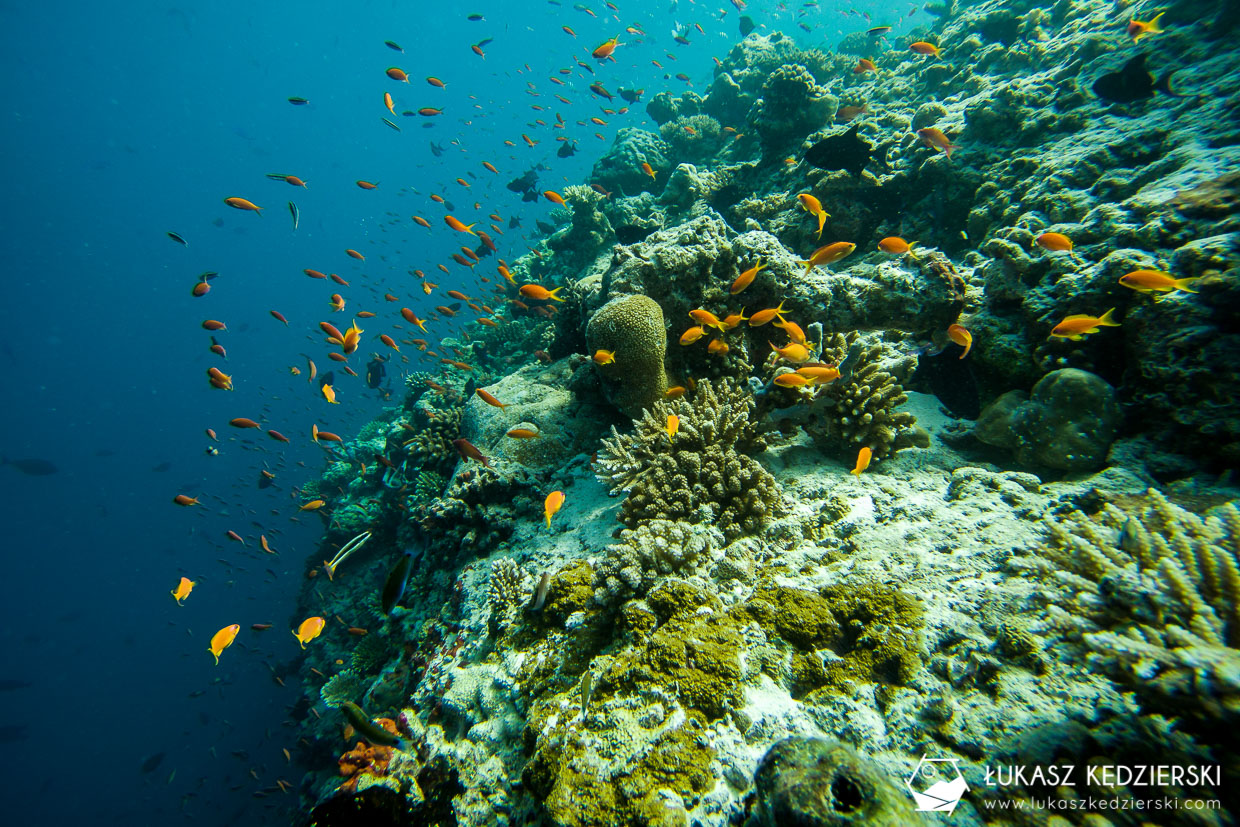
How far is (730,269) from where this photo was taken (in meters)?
5.47

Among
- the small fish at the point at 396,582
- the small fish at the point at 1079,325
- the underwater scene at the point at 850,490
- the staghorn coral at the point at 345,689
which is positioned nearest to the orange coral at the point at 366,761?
the underwater scene at the point at 850,490

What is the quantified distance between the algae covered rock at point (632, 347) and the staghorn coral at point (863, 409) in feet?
5.74

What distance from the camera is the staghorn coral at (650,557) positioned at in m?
3.05

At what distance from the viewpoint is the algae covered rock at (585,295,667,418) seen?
15.2ft

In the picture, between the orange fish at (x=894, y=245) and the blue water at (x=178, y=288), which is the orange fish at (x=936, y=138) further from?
the blue water at (x=178, y=288)

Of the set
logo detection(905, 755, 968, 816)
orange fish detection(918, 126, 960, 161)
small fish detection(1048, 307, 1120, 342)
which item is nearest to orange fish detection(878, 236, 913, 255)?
small fish detection(1048, 307, 1120, 342)

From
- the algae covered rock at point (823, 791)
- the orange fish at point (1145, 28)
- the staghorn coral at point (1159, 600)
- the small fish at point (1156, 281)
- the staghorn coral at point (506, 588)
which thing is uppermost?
the orange fish at point (1145, 28)

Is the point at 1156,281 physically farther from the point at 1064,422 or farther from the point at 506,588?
the point at 506,588

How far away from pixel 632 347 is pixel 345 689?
272 inches

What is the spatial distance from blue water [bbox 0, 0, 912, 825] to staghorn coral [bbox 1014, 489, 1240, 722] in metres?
24.4

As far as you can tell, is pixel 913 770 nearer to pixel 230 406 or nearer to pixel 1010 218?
pixel 1010 218

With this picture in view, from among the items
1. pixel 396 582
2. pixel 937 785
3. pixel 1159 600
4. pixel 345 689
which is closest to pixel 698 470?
pixel 937 785

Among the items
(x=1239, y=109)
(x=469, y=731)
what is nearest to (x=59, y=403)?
(x=469, y=731)

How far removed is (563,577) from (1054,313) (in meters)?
4.92
